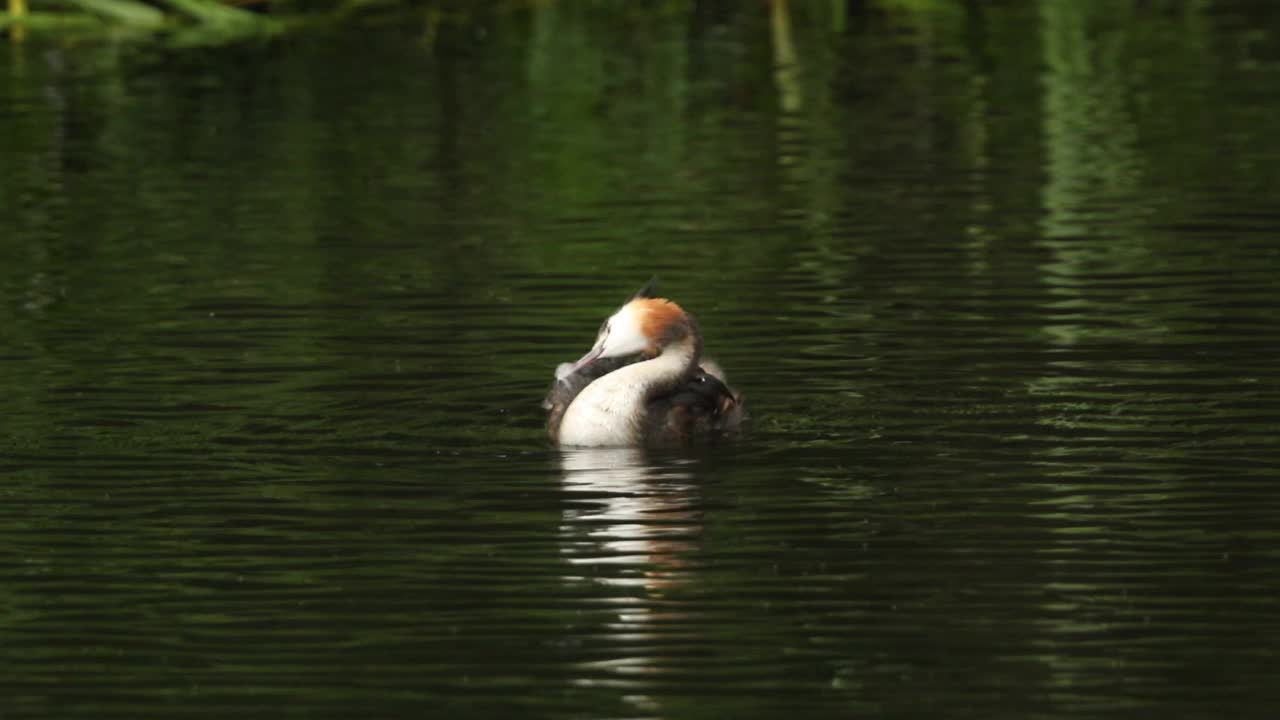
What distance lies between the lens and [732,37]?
3356 cm

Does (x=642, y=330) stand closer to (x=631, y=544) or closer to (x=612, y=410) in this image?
(x=612, y=410)

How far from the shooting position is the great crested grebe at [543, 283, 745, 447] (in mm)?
12883

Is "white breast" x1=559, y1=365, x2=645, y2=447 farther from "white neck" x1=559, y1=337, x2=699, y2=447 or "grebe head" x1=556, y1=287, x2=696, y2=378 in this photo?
"grebe head" x1=556, y1=287, x2=696, y2=378

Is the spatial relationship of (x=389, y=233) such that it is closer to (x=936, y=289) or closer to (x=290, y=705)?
(x=936, y=289)

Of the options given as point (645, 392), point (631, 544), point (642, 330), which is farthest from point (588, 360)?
Result: point (631, 544)

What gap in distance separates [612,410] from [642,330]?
44 cm

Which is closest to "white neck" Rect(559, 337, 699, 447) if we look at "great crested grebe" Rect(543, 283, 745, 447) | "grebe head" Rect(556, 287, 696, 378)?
"great crested grebe" Rect(543, 283, 745, 447)

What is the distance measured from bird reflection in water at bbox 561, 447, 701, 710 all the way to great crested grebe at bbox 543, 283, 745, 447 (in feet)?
0.32

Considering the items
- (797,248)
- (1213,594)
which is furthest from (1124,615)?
(797,248)

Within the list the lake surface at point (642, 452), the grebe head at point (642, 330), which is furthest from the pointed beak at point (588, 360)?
the lake surface at point (642, 452)

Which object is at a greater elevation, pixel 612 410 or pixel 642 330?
pixel 642 330

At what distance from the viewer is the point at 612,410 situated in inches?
508

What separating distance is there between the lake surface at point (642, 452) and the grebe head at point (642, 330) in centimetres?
47

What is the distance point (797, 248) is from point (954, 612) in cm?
886
